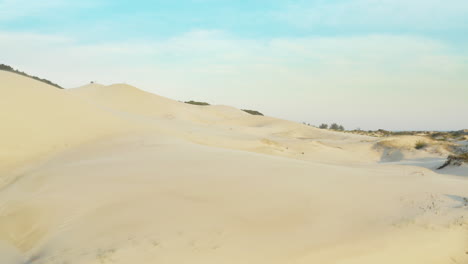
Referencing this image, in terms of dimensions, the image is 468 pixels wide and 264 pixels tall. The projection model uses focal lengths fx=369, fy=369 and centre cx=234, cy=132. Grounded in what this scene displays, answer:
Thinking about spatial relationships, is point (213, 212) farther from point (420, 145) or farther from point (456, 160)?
point (420, 145)

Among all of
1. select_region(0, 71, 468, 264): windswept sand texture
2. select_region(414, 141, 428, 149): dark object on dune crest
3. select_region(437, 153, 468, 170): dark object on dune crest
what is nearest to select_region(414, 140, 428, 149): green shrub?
select_region(414, 141, 428, 149): dark object on dune crest

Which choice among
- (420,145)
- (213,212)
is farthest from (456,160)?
(213,212)

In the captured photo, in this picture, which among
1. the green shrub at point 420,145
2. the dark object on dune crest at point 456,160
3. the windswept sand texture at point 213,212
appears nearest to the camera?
the windswept sand texture at point 213,212

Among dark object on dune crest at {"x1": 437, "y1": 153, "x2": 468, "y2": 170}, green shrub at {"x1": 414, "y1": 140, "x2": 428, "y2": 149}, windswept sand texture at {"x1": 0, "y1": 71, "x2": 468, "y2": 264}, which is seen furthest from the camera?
green shrub at {"x1": 414, "y1": 140, "x2": 428, "y2": 149}

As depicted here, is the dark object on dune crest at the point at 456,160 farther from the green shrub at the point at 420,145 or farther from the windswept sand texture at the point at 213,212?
the green shrub at the point at 420,145

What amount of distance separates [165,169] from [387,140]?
1123 centimetres

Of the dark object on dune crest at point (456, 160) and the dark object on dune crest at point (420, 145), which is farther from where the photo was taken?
the dark object on dune crest at point (420, 145)

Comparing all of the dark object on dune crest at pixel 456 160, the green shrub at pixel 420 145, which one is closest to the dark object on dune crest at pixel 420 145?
the green shrub at pixel 420 145

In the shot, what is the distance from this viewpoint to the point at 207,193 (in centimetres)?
366

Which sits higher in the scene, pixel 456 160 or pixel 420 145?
pixel 456 160

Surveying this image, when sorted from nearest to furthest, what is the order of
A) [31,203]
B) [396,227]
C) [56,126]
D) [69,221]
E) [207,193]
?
[396,227], [69,221], [207,193], [31,203], [56,126]

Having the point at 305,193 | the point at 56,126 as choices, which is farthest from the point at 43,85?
the point at 305,193

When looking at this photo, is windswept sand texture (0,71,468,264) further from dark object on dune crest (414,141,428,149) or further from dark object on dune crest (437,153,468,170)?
dark object on dune crest (414,141,428,149)

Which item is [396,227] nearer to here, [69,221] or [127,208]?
[127,208]
